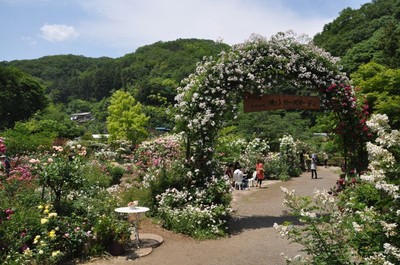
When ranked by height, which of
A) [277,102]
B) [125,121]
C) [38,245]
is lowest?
[38,245]

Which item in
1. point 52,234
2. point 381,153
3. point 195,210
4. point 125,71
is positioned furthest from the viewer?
point 125,71

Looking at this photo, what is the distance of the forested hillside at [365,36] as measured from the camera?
33.5 meters

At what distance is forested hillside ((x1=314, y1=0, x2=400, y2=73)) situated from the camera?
110 feet

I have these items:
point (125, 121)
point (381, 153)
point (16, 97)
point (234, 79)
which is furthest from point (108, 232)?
point (16, 97)

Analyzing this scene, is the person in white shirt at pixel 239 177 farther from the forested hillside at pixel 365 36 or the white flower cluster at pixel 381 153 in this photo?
the forested hillside at pixel 365 36

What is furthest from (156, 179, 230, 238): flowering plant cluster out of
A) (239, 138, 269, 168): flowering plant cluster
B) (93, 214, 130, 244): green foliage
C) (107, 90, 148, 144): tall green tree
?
(107, 90, 148, 144): tall green tree

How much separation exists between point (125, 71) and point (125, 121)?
57.5 metres

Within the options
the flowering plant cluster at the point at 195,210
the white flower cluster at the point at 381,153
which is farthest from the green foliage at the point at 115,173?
the white flower cluster at the point at 381,153

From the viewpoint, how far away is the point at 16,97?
156 ft

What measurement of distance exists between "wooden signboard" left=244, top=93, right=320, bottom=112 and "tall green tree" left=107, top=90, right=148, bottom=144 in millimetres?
24057

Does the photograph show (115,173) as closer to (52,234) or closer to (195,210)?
(195,210)

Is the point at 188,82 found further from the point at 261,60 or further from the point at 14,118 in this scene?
the point at 14,118

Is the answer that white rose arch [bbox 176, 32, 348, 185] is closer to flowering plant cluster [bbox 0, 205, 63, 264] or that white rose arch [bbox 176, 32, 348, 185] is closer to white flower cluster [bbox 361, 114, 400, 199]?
flowering plant cluster [bbox 0, 205, 63, 264]

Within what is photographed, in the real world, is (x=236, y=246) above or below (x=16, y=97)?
below
